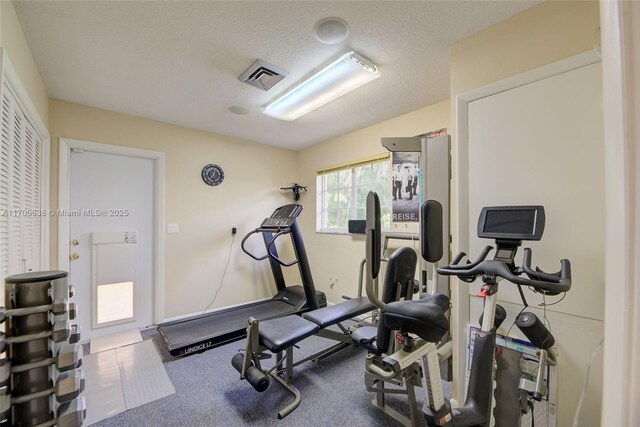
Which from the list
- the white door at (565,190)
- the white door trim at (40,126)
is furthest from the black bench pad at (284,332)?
the white door trim at (40,126)

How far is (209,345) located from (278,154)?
9.39ft

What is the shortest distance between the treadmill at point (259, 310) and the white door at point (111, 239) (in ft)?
1.90

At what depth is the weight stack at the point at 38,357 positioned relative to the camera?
33.7 inches

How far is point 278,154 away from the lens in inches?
170

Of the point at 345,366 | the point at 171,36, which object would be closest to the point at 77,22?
the point at 171,36

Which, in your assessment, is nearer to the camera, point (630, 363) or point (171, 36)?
point (630, 363)

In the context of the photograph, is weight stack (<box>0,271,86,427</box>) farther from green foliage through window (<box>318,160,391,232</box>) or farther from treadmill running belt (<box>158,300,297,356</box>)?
green foliage through window (<box>318,160,391,232</box>)

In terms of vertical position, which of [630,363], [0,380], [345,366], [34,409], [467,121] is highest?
[467,121]

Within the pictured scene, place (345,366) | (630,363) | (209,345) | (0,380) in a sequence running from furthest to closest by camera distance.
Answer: (209,345) → (345,366) → (0,380) → (630,363)

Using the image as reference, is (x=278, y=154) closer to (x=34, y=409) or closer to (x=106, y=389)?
(x=106, y=389)

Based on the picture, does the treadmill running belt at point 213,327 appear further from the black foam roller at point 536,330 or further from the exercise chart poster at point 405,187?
the black foam roller at point 536,330

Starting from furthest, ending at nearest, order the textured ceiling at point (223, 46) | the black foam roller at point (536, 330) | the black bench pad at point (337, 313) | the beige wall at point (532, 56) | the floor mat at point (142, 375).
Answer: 1. the black bench pad at point (337, 313)
2. the floor mat at point (142, 375)
3. the textured ceiling at point (223, 46)
4. the beige wall at point (532, 56)
5. the black foam roller at point (536, 330)

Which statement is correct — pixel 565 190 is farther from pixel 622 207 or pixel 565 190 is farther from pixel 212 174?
pixel 212 174

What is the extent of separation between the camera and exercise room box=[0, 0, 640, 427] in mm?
913
